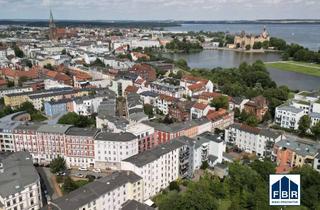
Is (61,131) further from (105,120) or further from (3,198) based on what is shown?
(3,198)

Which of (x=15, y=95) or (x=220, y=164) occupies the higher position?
(x=15, y=95)

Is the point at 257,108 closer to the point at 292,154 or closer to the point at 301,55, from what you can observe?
the point at 292,154

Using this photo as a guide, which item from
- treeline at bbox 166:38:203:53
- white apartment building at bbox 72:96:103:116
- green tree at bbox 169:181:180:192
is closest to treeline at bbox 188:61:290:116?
white apartment building at bbox 72:96:103:116

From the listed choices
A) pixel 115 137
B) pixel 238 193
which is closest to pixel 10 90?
pixel 115 137

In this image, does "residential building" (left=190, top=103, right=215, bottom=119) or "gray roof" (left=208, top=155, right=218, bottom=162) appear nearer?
"gray roof" (left=208, top=155, right=218, bottom=162)

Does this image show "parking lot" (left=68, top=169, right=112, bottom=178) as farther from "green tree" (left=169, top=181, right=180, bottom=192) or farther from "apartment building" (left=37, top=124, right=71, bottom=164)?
"green tree" (left=169, top=181, right=180, bottom=192)

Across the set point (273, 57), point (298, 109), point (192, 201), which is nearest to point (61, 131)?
point (192, 201)
